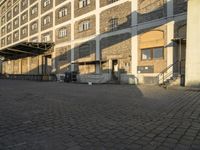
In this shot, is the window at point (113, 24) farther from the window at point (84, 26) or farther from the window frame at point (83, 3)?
the window frame at point (83, 3)

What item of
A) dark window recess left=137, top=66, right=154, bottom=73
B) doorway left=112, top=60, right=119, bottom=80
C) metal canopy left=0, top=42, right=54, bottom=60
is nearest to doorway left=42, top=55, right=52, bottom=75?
metal canopy left=0, top=42, right=54, bottom=60

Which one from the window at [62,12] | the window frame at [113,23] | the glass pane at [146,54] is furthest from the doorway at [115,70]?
the window at [62,12]

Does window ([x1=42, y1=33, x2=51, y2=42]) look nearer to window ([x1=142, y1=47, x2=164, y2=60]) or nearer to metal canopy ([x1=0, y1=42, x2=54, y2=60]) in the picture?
metal canopy ([x1=0, y1=42, x2=54, y2=60])

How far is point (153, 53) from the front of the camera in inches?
747

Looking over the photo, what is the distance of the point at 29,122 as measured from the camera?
5.43 metres

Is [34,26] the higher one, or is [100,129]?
[34,26]

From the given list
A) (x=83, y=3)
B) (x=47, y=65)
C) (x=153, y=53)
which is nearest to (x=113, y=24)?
(x=153, y=53)

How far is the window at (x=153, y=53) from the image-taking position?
18.4 metres

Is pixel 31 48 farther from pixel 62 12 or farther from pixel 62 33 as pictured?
pixel 62 12

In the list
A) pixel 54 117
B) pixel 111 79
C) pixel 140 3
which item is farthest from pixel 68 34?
pixel 54 117

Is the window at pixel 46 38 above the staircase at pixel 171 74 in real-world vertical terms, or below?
above

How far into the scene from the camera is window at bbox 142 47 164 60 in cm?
1837

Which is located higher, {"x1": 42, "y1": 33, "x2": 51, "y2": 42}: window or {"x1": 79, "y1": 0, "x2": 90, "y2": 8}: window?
{"x1": 79, "y1": 0, "x2": 90, "y2": 8}: window

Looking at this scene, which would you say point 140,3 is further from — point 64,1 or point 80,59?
point 64,1
